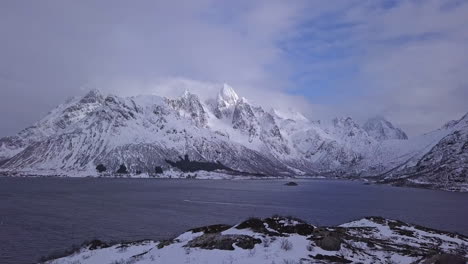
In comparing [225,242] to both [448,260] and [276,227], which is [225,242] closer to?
[276,227]

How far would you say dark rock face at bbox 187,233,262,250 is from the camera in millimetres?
32716

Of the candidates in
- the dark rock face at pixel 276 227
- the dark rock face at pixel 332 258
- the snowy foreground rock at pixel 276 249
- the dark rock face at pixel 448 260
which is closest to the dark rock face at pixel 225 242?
the snowy foreground rock at pixel 276 249

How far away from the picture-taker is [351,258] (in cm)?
3156

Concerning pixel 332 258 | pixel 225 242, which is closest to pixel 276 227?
pixel 225 242

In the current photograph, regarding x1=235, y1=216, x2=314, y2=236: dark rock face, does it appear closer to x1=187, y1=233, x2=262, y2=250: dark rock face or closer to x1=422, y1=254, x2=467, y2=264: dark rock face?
x1=187, y1=233, x2=262, y2=250: dark rock face

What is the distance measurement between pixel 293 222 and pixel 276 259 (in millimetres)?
10186

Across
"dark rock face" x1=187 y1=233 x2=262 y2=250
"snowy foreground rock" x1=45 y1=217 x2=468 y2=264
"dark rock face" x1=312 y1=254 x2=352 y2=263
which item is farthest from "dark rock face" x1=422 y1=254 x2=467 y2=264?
"dark rock face" x1=187 y1=233 x2=262 y2=250

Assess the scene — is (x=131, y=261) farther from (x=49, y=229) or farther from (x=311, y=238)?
(x=49, y=229)

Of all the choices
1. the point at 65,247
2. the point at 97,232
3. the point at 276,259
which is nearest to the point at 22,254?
the point at 65,247

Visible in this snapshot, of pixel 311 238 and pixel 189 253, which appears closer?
pixel 189 253

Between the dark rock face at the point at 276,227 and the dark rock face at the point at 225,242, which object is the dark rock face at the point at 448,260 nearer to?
the dark rock face at the point at 225,242

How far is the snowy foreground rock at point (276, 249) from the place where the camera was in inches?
1204

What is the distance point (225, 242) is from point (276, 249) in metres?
3.76

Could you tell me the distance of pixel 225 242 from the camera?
33.2 meters
